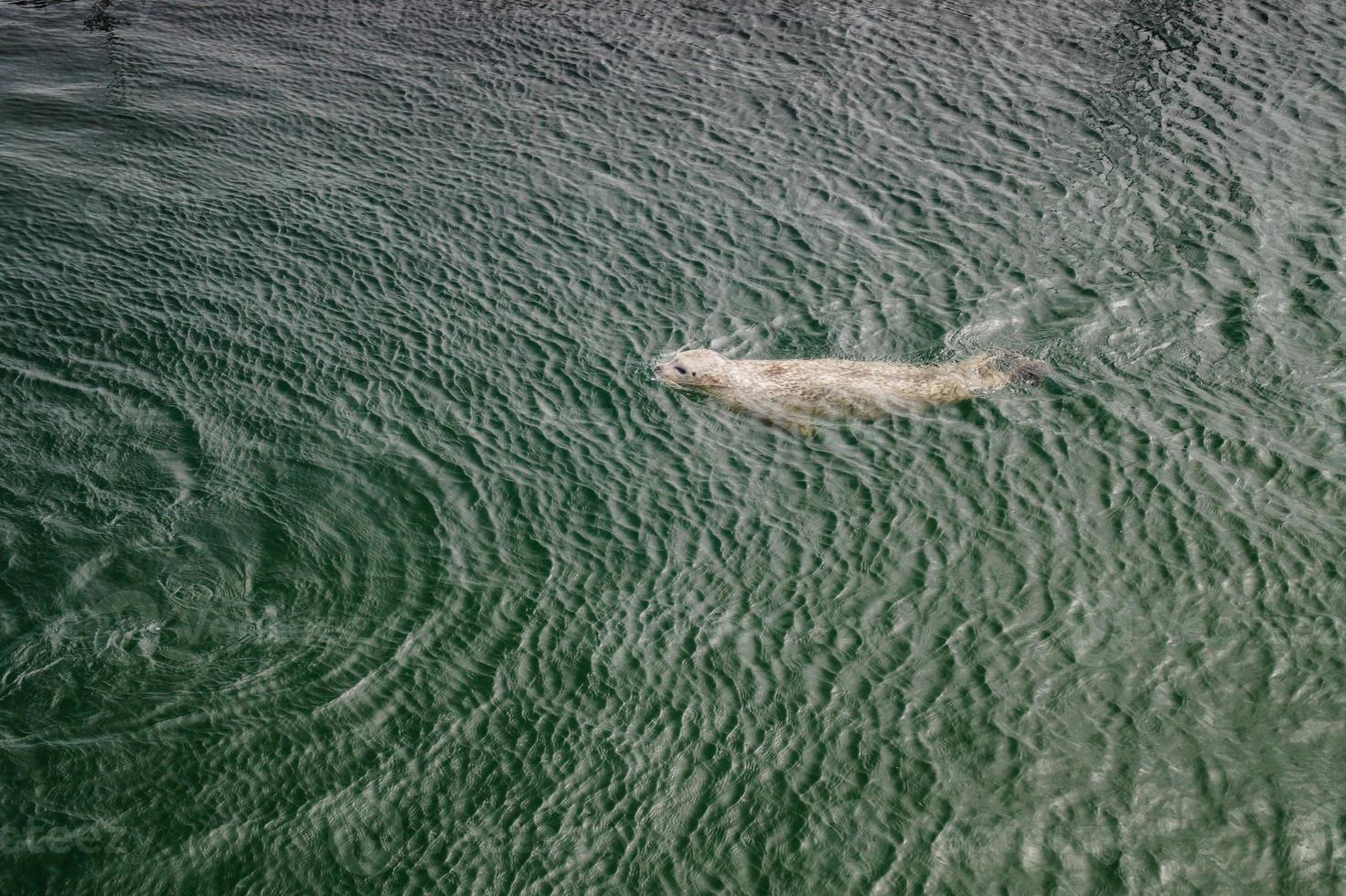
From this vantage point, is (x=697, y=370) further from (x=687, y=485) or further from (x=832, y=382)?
(x=687, y=485)

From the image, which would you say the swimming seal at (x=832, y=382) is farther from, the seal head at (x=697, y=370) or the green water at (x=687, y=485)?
the green water at (x=687, y=485)

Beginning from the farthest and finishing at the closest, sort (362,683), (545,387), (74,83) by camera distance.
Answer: (74,83)
(545,387)
(362,683)

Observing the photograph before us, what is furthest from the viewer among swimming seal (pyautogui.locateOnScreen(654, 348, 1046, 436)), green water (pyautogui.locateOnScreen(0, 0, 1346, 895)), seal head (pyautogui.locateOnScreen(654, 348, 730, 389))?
seal head (pyautogui.locateOnScreen(654, 348, 730, 389))

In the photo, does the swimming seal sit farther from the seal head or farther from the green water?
the green water

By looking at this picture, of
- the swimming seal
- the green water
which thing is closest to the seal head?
the swimming seal

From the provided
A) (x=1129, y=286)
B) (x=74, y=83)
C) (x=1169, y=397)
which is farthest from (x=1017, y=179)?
(x=74, y=83)

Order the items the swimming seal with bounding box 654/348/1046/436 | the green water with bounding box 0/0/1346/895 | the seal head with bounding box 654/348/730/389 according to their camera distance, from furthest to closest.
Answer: the seal head with bounding box 654/348/730/389 → the swimming seal with bounding box 654/348/1046/436 → the green water with bounding box 0/0/1346/895

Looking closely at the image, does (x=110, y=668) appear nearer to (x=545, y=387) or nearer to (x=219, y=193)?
(x=545, y=387)

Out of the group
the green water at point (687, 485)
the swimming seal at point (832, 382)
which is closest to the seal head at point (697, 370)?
the swimming seal at point (832, 382)
